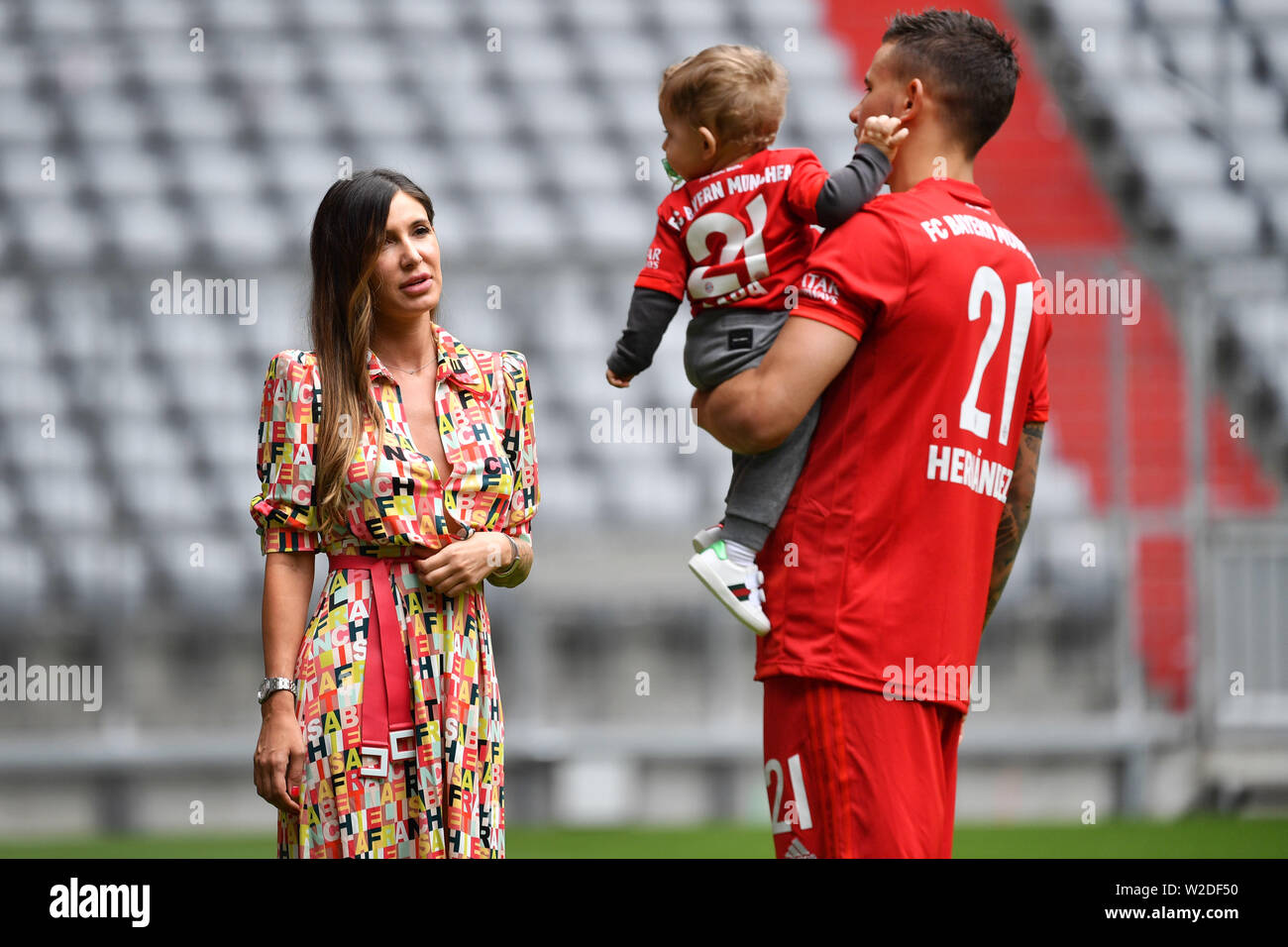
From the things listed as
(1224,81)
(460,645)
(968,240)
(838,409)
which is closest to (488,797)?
(460,645)

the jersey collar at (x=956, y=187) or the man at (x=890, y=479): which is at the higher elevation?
the jersey collar at (x=956, y=187)

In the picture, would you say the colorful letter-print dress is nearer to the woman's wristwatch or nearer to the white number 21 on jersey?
the woman's wristwatch

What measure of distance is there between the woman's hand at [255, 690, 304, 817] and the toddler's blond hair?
868 mm

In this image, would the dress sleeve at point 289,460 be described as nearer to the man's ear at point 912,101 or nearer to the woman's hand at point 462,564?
the woman's hand at point 462,564

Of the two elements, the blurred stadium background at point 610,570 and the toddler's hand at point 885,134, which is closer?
the toddler's hand at point 885,134

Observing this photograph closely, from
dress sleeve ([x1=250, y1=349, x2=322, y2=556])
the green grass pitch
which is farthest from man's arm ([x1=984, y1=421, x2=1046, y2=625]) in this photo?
the green grass pitch

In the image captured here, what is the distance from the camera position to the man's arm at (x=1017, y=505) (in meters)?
1.57

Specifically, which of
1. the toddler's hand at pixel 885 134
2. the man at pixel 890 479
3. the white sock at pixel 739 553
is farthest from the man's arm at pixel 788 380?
the toddler's hand at pixel 885 134

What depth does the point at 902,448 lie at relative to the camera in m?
1.41

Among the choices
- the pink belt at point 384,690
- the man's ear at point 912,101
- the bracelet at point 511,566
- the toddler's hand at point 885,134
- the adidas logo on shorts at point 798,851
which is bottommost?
the adidas logo on shorts at point 798,851

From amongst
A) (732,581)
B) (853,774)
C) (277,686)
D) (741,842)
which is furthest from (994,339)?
(741,842)

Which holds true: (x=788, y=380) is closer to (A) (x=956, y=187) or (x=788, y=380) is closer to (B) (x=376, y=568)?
(A) (x=956, y=187)
